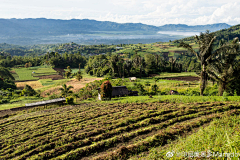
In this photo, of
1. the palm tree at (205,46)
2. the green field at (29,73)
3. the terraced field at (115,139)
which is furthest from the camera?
the green field at (29,73)

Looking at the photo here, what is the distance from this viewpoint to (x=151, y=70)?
292 ft

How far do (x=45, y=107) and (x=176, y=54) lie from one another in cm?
16320

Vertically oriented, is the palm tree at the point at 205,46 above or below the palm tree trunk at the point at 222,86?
above

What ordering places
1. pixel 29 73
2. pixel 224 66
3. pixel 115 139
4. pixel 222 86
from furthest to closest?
pixel 29 73 → pixel 222 86 → pixel 224 66 → pixel 115 139

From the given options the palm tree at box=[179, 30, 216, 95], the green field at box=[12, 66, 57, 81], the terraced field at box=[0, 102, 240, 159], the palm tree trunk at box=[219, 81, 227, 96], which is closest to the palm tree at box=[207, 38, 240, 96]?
the palm tree trunk at box=[219, 81, 227, 96]

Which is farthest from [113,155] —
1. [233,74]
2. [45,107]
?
[45,107]

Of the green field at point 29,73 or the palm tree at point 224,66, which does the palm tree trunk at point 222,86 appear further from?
the green field at point 29,73

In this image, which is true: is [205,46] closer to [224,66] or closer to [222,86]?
[224,66]

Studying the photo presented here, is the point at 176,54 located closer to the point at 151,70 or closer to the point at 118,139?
the point at 151,70

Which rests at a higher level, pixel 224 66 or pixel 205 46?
pixel 205 46

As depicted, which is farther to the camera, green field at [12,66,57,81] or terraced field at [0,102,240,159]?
green field at [12,66,57,81]

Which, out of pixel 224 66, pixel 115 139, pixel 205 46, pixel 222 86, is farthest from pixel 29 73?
pixel 224 66

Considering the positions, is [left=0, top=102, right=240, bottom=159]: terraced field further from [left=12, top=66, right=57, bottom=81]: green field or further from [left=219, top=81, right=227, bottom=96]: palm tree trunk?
[left=12, top=66, right=57, bottom=81]: green field

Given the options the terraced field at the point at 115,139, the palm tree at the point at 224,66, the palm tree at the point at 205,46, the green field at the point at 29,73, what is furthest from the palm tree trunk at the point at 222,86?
the green field at the point at 29,73
